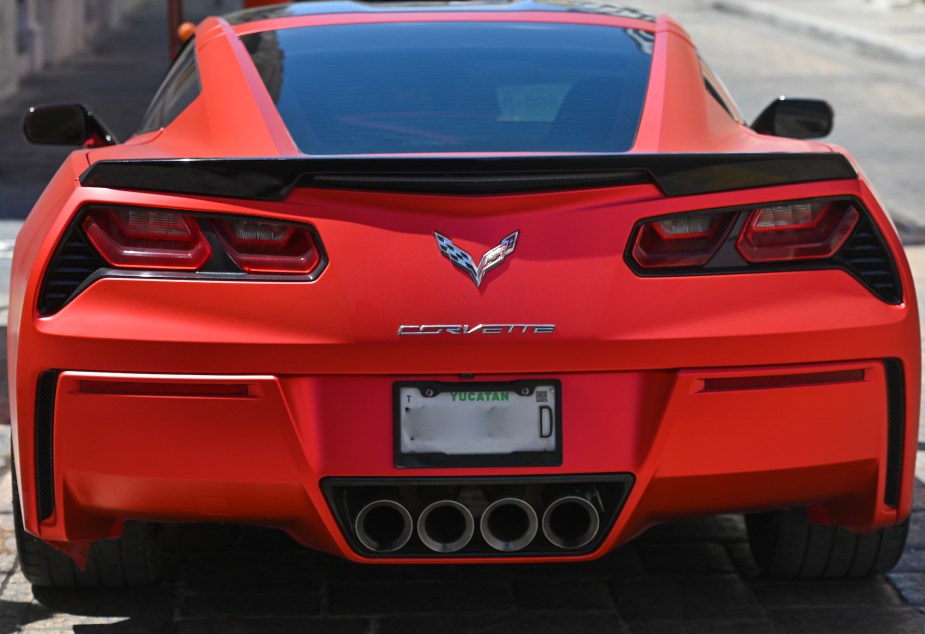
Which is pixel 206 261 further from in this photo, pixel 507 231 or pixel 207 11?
pixel 207 11

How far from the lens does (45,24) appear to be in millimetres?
20297

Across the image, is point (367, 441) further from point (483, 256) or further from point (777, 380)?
point (777, 380)

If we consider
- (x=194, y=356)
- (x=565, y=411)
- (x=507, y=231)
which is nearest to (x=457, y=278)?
(x=507, y=231)

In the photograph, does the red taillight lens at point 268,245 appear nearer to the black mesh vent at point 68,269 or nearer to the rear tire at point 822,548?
the black mesh vent at point 68,269


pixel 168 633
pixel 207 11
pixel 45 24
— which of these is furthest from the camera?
A: pixel 207 11

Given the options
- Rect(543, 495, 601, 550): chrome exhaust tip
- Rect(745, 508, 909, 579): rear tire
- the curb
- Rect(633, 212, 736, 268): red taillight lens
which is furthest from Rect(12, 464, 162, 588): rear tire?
the curb

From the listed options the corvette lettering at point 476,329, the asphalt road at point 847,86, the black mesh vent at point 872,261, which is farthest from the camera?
the asphalt road at point 847,86

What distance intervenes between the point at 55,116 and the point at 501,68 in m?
1.36

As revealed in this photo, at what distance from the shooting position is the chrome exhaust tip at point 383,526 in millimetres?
3391

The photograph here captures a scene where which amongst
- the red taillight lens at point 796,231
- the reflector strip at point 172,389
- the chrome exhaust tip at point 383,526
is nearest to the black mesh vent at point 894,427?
the red taillight lens at point 796,231

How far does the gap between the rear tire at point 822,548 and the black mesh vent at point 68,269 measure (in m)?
1.72

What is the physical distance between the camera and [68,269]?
341cm

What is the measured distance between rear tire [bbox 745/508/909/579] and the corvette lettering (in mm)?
998

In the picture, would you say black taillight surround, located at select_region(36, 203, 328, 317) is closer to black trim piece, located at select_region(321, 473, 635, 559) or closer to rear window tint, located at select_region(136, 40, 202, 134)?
black trim piece, located at select_region(321, 473, 635, 559)
